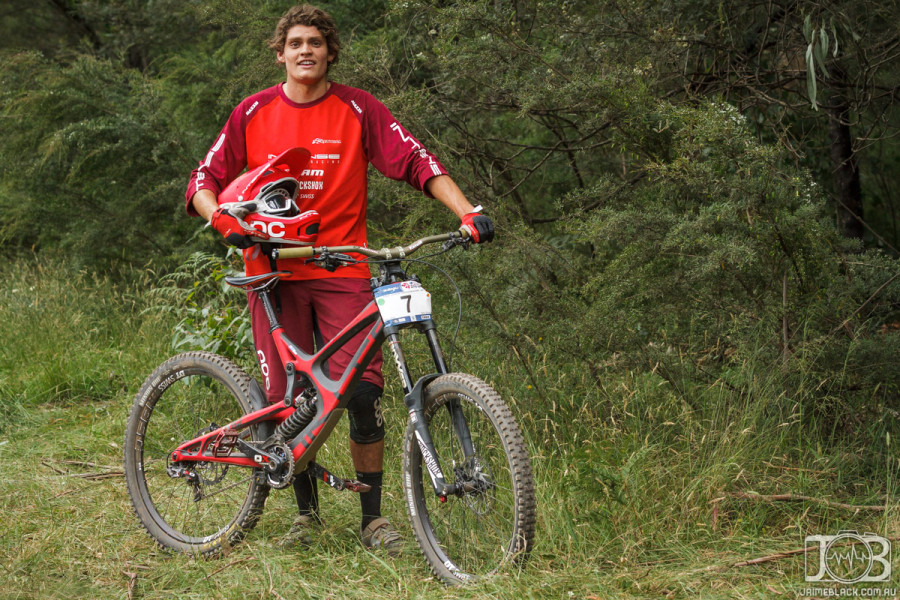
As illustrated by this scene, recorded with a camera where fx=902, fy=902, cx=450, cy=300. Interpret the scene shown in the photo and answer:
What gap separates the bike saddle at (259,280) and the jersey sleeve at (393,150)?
599 millimetres

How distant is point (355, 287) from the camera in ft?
12.1

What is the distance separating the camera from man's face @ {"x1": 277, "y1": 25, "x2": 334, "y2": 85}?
3.60 metres

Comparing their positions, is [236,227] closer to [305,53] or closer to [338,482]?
[305,53]

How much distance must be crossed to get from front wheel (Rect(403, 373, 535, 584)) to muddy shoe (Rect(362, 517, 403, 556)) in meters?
0.26

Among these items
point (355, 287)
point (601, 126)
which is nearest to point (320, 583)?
point (355, 287)

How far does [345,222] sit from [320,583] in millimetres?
1409

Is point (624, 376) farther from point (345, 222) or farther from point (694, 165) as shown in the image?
point (345, 222)

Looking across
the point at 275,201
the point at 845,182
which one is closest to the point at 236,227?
the point at 275,201

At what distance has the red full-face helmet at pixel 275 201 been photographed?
11.0 ft

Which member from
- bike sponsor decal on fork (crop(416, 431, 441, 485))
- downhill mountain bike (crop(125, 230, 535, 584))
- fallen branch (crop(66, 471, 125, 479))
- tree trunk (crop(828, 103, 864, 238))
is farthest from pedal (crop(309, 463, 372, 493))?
tree trunk (crop(828, 103, 864, 238))

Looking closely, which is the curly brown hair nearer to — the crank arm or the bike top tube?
the bike top tube

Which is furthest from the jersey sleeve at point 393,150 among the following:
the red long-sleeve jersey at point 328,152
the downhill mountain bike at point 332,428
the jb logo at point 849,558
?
the jb logo at point 849,558

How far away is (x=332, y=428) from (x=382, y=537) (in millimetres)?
511

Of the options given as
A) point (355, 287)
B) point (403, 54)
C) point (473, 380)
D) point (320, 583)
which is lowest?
point (320, 583)
